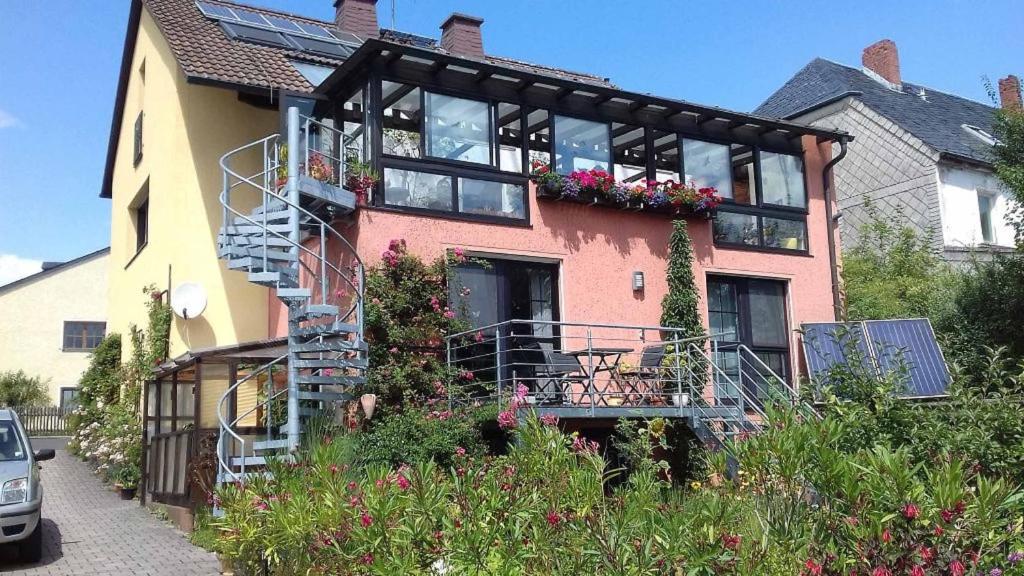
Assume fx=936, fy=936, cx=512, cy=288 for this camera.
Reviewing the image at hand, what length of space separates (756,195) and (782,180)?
0.73 meters

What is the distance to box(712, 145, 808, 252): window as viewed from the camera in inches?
548

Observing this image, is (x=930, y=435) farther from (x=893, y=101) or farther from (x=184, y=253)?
(x=893, y=101)

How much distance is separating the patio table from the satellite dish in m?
5.35

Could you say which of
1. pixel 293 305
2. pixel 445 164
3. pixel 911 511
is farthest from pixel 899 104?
pixel 911 511

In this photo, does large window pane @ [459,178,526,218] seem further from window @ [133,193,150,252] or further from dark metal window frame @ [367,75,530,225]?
window @ [133,193,150,252]

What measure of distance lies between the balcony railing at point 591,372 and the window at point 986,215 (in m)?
11.8

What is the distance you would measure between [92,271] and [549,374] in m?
25.1

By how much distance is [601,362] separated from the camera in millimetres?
11234

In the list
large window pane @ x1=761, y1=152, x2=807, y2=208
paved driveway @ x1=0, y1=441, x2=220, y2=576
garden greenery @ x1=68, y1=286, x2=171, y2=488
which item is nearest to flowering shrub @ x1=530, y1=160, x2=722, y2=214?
large window pane @ x1=761, y1=152, x2=807, y2=208

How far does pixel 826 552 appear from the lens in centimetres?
423

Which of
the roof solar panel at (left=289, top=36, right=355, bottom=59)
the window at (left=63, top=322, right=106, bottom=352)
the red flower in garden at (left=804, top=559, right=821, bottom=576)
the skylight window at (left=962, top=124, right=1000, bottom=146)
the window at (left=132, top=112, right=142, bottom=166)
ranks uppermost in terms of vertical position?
the skylight window at (left=962, top=124, right=1000, bottom=146)

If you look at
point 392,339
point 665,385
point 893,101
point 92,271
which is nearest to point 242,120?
point 392,339

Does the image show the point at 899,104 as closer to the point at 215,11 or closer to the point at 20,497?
the point at 215,11

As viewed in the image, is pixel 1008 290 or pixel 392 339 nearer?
pixel 392 339
